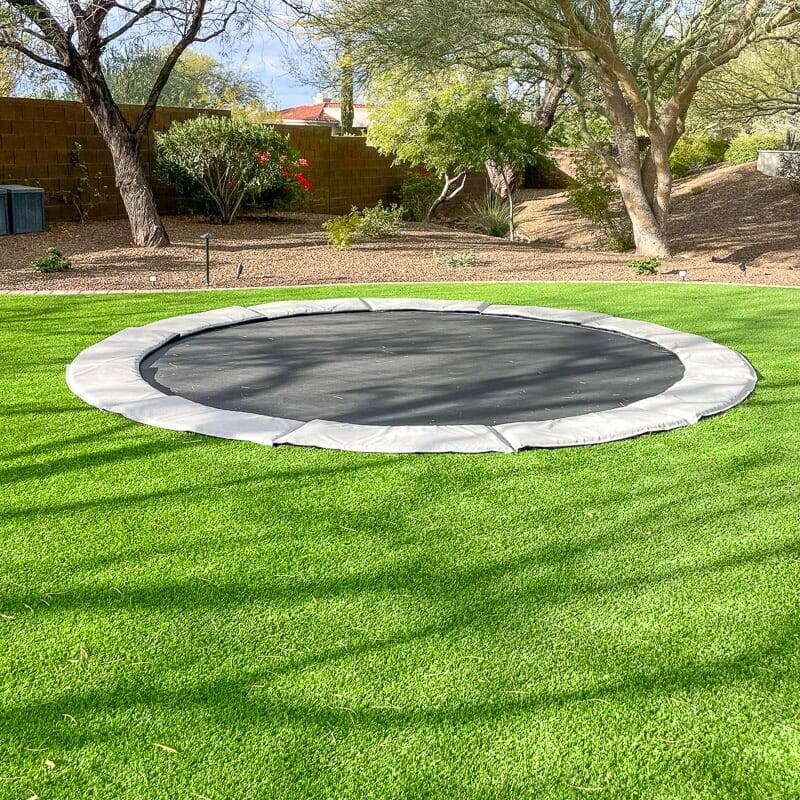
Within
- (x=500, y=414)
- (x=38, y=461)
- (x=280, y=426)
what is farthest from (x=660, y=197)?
(x=38, y=461)

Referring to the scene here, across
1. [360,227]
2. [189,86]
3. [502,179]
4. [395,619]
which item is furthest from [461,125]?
[189,86]

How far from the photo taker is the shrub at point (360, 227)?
945 cm

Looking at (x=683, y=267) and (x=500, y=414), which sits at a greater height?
(x=683, y=267)

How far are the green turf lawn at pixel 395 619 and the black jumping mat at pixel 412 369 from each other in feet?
1.83

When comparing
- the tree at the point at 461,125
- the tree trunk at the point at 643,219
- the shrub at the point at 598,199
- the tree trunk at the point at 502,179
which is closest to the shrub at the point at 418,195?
the tree trunk at the point at 502,179

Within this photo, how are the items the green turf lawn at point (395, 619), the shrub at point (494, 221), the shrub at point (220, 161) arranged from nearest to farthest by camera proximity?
the green turf lawn at point (395, 619) < the shrub at point (220, 161) < the shrub at point (494, 221)

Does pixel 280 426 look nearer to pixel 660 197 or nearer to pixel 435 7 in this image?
pixel 435 7

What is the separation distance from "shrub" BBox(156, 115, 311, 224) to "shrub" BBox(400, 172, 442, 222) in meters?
3.66

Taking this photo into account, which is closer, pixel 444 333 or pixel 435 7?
pixel 444 333

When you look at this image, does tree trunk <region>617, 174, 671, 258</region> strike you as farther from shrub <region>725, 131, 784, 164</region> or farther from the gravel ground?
shrub <region>725, 131, 784, 164</region>

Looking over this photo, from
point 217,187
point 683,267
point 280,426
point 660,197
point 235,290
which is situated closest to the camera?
point 280,426

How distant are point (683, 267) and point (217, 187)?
615cm

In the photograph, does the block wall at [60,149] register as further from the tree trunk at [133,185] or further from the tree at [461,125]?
the tree at [461,125]

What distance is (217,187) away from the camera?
11.4 metres
